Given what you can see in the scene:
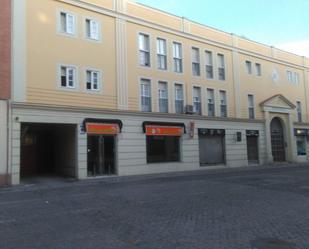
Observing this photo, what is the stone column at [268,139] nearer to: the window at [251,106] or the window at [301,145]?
the window at [251,106]

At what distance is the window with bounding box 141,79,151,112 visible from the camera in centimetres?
2650

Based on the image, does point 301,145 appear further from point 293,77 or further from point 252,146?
point 252,146

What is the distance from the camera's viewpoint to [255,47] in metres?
36.1

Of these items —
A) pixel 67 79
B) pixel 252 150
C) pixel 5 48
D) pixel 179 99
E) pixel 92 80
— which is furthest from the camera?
pixel 252 150

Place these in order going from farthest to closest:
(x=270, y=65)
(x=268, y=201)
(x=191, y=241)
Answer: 1. (x=270, y=65)
2. (x=268, y=201)
3. (x=191, y=241)

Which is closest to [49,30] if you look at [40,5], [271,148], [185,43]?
[40,5]

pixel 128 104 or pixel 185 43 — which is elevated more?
pixel 185 43

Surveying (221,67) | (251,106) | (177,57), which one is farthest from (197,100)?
(251,106)

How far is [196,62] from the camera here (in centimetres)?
3050

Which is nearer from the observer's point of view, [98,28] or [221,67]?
[98,28]

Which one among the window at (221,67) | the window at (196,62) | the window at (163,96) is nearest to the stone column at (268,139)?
the window at (221,67)

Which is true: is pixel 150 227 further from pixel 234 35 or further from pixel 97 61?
pixel 234 35

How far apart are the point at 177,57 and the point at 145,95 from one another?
4466 millimetres

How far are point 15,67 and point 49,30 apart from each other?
3.11 m
